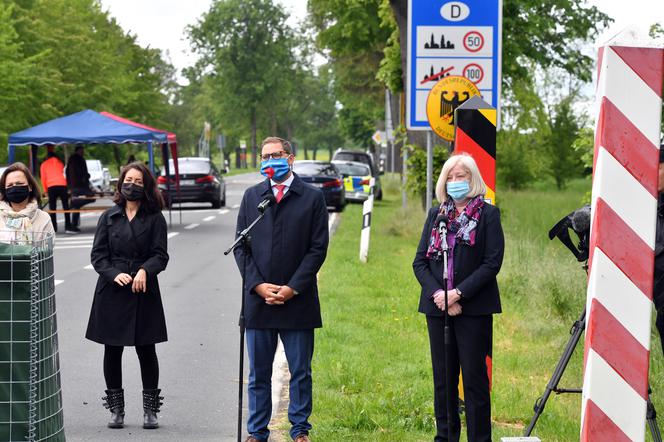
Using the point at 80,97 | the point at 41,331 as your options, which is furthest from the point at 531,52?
the point at 80,97

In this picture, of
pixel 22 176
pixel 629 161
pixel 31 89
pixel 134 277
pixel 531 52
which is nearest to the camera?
pixel 629 161

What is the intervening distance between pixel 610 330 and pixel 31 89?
41320 millimetres

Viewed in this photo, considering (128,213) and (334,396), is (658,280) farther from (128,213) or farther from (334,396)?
(128,213)

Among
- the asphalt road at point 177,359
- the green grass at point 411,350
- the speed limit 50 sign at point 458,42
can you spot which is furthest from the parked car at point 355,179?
the speed limit 50 sign at point 458,42

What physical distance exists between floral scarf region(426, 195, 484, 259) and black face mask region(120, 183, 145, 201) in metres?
2.23

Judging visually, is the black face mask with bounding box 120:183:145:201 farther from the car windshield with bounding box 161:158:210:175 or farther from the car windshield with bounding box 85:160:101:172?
the car windshield with bounding box 85:160:101:172

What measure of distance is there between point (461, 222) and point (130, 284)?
7.82 feet

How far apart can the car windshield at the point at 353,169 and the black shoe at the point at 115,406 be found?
104 ft

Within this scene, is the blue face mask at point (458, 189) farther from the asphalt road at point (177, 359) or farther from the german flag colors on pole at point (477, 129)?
the asphalt road at point (177, 359)

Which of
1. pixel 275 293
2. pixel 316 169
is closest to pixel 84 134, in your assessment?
pixel 316 169

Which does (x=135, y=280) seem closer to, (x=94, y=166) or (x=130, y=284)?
(x=130, y=284)

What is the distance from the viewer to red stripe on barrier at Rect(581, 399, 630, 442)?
4.41 m

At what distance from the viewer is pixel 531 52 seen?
28.8 m

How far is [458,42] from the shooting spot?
11.2 metres
